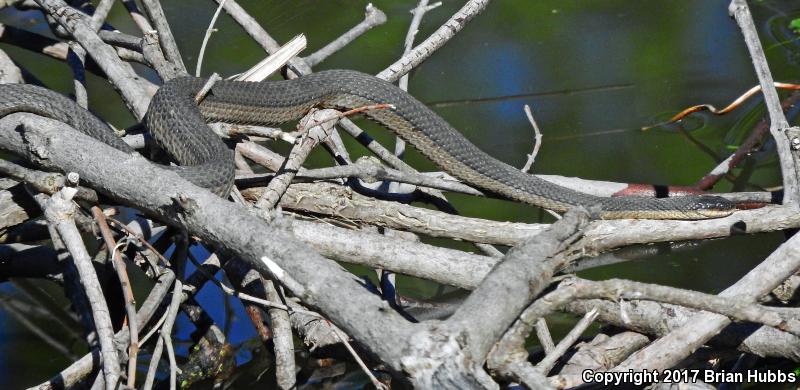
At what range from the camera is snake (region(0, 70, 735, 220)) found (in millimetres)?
3535

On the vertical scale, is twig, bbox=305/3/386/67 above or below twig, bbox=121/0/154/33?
above

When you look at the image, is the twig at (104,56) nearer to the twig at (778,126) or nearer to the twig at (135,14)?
the twig at (135,14)

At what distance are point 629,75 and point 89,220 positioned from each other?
4.45 metres

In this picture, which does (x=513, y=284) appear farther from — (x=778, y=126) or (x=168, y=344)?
(x=778, y=126)

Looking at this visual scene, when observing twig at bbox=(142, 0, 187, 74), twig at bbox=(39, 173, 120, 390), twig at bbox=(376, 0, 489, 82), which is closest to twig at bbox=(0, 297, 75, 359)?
twig at bbox=(142, 0, 187, 74)

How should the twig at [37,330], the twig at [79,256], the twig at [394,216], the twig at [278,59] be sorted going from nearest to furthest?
the twig at [79,256] < the twig at [394,216] < the twig at [278,59] < the twig at [37,330]

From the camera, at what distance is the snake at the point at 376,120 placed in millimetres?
3535

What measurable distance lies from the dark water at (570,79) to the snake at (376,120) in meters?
0.59

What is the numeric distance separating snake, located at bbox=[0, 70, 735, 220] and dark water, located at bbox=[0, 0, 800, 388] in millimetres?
592

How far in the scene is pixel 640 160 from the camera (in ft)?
18.5

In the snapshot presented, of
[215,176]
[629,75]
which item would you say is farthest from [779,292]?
[629,75]

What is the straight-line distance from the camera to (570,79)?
21.6 feet

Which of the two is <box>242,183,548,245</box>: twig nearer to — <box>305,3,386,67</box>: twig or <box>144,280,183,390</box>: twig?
<box>144,280,183,390</box>: twig

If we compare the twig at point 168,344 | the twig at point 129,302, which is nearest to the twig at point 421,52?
the twig at point 168,344
